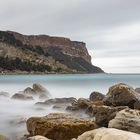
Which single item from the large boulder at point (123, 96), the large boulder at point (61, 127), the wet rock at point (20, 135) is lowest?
the wet rock at point (20, 135)

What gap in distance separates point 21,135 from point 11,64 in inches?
6840

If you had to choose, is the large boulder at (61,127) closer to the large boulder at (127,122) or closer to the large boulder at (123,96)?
the large boulder at (127,122)

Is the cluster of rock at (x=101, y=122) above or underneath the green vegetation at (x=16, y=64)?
underneath

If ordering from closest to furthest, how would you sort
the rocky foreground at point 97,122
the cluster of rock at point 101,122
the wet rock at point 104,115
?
1. the cluster of rock at point 101,122
2. the rocky foreground at point 97,122
3. the wet rock at point 104,115

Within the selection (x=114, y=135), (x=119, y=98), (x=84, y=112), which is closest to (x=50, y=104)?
(x=84, y=112)

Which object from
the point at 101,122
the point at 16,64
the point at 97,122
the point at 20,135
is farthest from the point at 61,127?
the point at 16,64

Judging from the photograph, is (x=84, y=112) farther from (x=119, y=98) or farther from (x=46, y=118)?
(x=46, y=118)

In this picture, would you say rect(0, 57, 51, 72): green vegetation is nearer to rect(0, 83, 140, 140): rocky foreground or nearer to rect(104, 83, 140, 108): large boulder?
rect(0, 83, 140, 140): rocky foreground

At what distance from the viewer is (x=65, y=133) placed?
13.8m

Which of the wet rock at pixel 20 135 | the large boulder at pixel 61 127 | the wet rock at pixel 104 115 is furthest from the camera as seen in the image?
the wet rock at pixel 20 135

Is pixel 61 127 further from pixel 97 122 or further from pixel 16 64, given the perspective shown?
pixel 16 64

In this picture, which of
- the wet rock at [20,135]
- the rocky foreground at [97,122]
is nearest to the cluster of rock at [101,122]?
the rocky foreground at [97,122]

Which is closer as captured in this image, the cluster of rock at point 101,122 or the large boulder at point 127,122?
the cluster of rock at point 101,122

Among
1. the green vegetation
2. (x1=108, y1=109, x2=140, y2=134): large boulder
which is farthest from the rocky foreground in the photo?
the green vegetation
